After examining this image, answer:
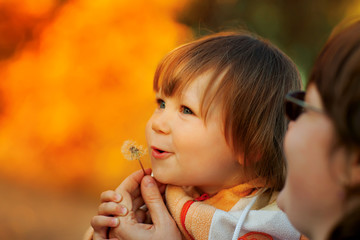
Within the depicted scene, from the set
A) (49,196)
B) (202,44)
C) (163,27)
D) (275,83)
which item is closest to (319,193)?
(275,83)

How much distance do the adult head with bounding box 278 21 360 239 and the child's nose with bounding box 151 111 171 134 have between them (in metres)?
0.62

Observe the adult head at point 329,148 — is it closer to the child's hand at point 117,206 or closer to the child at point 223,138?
the child at point 223,138

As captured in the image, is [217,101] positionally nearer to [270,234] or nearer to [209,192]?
[209,192]

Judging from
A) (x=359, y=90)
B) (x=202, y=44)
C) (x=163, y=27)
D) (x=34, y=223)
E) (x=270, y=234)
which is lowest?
(x=34, y=223)

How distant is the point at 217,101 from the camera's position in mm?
1662

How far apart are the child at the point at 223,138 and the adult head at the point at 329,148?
Answer: 0.51 metres

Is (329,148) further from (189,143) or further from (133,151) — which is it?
(133,151)

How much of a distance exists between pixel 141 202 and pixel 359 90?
1160 mm

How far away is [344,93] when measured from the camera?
3.20ft

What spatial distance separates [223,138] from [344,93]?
744 mm

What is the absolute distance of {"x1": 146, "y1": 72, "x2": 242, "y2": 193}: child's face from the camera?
1.65 metres

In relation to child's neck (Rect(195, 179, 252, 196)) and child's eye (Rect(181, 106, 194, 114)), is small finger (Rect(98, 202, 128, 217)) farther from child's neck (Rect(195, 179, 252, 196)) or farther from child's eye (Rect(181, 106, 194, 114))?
child's eye (Rect(181, 106, 194, 114))

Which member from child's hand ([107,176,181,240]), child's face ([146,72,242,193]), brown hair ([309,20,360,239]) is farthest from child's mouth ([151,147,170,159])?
brown hair ([309,20,360,239])

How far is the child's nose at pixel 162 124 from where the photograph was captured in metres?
1.67
